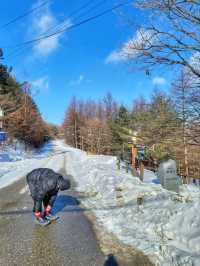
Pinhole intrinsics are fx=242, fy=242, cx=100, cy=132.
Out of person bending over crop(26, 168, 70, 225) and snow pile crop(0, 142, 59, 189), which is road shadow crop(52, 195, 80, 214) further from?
snow pile crop(0, 142, 59, 189)

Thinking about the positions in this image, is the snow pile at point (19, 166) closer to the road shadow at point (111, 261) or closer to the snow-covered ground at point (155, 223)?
the snow-covered ground at point (155, 223)

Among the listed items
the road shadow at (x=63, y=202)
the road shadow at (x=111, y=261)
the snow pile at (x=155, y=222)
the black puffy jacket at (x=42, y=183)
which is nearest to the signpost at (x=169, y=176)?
the snow pile at (x=155, y=222)

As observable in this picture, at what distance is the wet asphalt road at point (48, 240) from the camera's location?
385 centimetres

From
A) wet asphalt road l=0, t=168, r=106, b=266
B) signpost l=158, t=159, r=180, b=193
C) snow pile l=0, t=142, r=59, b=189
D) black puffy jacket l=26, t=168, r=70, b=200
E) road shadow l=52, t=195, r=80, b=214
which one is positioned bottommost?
snow pile l=0, t=142, r=59, b=189

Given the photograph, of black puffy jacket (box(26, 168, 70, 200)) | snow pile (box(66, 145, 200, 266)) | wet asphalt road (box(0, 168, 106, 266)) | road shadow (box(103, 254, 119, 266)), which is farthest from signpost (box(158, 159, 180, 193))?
road shadow (box(103, 254, 119, 266))

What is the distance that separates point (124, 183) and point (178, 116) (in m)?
3.34

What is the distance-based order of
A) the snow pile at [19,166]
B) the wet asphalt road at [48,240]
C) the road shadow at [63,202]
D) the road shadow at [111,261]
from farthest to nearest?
the snow pile at [19,166]
the road shadow at [63,202]
the wet asphalt road at [48,240]
the road shadow at [111,261]

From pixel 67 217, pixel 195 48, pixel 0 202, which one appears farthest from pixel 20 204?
pixel 195 48

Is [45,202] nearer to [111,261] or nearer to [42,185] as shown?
[42,185]

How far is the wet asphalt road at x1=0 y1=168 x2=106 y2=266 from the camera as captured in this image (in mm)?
3854

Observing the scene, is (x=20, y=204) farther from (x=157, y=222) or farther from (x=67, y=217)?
(x=157, y=222)

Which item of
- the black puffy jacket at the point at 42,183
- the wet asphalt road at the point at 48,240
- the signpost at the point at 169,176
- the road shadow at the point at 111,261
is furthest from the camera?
the signpost at the point at 169,176

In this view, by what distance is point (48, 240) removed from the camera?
464 centimetres

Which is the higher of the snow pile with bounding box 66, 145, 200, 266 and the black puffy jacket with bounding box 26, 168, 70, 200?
the black puffy jacket with bounding box 26, 168, 70, 200
